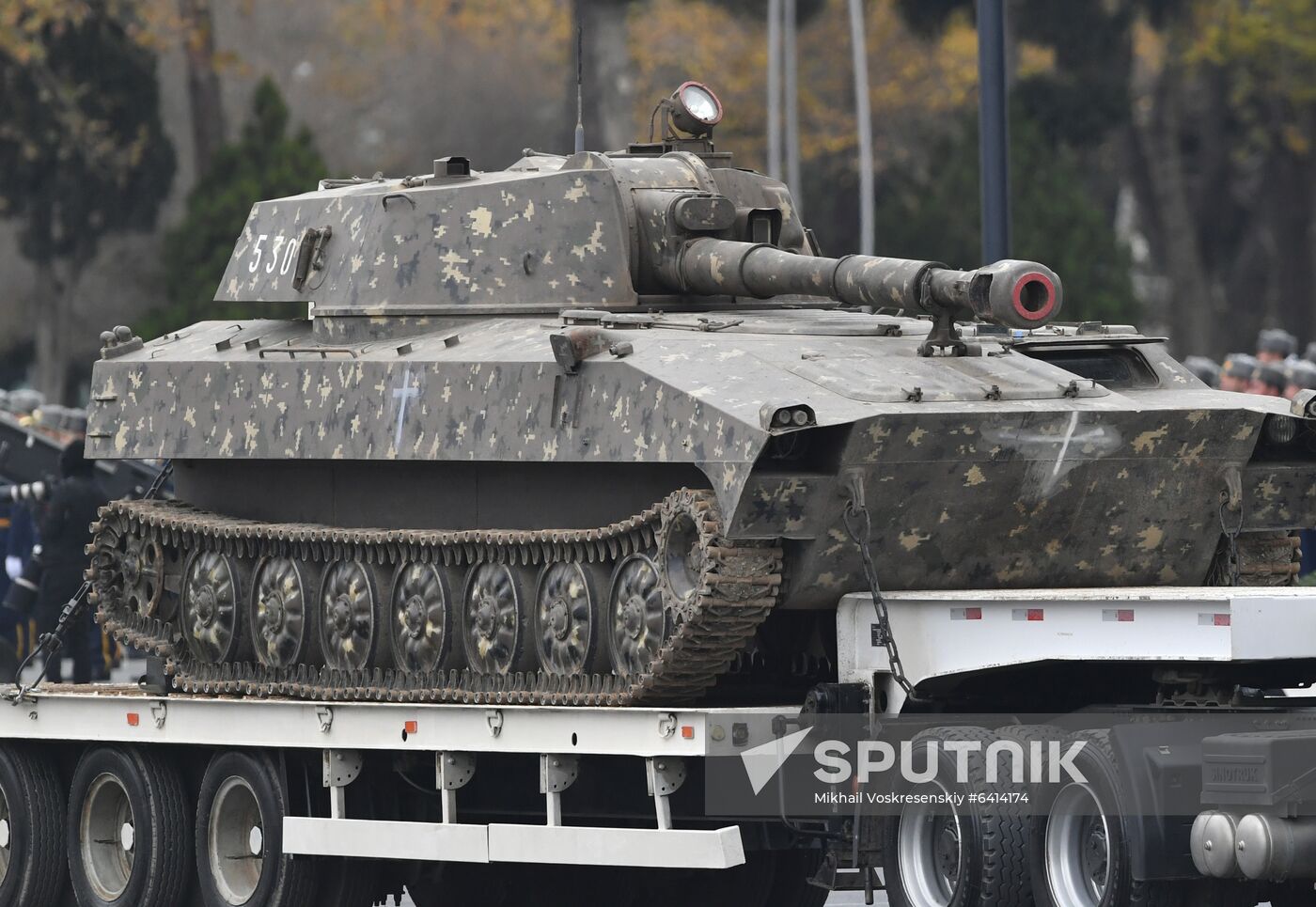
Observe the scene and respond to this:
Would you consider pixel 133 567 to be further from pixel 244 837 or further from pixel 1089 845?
pixel 1089 845

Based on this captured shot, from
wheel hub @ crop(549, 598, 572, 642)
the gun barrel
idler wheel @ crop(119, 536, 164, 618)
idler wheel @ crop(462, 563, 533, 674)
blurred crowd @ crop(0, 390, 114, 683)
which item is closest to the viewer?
the gun barrel

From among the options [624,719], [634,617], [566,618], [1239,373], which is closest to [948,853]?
[624,719]

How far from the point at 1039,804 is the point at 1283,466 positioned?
2.76m

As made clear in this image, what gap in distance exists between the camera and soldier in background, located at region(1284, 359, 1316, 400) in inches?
901

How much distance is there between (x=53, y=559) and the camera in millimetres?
23438

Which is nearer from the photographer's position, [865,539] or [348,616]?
[865,539]

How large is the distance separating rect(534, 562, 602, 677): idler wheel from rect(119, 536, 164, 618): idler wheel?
113 inches

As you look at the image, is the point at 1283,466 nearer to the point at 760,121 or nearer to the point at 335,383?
the point at 335,383

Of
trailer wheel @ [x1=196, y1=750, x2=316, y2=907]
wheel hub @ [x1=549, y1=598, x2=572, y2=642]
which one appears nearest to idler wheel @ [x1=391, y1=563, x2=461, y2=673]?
wheel hub @ [x1=549, y1=598, x2=572, y2=642]

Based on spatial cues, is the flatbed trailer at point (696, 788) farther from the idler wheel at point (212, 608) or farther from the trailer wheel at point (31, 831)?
the idler wheel at point (212, 608)

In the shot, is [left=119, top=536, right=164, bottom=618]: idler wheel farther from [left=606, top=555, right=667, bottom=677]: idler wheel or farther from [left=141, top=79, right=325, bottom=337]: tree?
[left=141, top=79, right=325, bottom=337]: tree

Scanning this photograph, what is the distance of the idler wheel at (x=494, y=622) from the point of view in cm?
1416

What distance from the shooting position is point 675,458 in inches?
518

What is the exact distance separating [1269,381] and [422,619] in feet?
34.6
